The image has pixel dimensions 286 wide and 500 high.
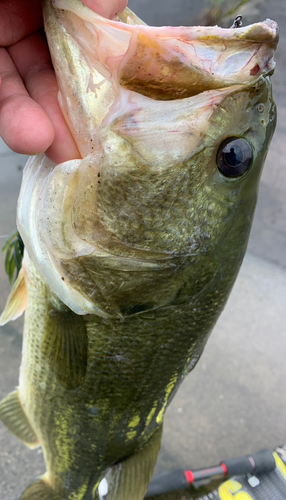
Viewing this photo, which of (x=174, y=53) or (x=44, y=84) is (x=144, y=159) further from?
(x=44, y=84)

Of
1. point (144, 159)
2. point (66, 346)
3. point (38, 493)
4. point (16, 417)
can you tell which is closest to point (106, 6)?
point (144, 159)

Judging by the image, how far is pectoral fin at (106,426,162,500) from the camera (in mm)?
1176

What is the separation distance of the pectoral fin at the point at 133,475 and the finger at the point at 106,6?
1149 mm

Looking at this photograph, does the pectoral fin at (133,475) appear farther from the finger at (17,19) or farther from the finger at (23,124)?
the finger at (17,19)

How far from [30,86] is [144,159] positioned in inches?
12.2

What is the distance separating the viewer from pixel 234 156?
2.35ft

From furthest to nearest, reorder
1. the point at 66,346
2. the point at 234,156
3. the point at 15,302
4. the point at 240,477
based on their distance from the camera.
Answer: the point at 240,477 → the point at 15,302 → the point at 66,346 → the point at 234,156

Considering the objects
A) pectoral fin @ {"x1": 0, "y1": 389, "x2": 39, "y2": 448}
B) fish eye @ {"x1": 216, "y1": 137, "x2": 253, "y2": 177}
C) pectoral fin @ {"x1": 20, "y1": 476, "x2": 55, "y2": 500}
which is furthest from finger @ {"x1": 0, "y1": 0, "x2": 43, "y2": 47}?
pectoral fin @ {"x1": 20, "y1": 476, "x2": 55, "y2": 500}

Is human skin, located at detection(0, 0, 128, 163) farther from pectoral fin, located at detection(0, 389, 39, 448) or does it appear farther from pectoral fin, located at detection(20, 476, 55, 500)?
pectoral fin, located at detection(20, 476, 55, 500)

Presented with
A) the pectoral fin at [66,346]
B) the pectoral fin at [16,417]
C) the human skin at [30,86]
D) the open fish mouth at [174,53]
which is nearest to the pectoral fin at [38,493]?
the pectoral fin at [16,417]

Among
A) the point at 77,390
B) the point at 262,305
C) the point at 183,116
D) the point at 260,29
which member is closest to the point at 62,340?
the point at 77,390

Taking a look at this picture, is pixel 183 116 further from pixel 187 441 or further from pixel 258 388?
pixel 258 388

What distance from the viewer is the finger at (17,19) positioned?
2.66 ft

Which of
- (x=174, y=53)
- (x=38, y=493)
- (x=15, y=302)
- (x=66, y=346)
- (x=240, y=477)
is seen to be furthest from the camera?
(x=240, y=477)
